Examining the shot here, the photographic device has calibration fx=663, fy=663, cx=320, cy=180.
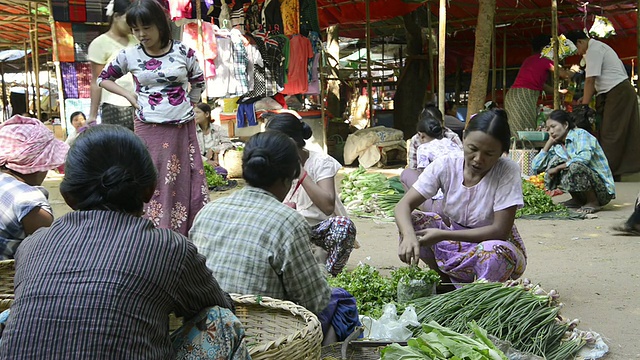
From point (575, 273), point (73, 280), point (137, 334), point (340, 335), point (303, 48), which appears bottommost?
point (575, 273)

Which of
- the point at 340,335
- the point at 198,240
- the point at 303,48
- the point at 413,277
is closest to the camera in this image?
the point at 198,240

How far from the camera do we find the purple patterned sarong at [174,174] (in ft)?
15.2

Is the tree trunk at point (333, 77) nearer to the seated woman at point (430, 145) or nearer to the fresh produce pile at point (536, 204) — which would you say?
the fresh produce pile at point (536, 204)

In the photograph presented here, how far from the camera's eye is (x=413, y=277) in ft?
11.6

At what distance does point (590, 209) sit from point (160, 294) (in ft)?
20.0

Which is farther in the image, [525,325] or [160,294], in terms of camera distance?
[525,325]

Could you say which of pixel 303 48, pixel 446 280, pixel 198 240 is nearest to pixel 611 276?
pixel 446 280

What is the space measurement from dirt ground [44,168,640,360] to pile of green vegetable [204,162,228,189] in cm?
208

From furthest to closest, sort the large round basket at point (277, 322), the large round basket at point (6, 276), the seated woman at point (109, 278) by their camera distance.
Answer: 1. the large round basket at point (6, 276)
2. the large round basket at point (277, 322)
3. the seated woman at point (109, 278)

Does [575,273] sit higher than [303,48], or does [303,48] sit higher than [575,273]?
[303,48]

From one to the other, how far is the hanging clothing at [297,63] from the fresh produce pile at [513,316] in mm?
7091

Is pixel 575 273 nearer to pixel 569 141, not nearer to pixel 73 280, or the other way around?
pixel 569 141

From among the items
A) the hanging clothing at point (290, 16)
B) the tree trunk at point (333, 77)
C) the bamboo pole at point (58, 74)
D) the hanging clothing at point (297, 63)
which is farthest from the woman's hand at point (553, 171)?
the tree trunk at point (333, 77)

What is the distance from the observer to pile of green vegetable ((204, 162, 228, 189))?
9.06 m
